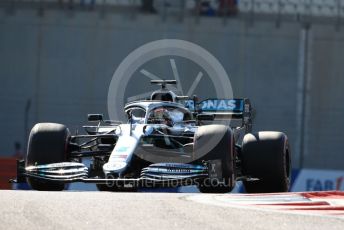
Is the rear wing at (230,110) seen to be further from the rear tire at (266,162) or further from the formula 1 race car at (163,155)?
the rear tire at (266,162)

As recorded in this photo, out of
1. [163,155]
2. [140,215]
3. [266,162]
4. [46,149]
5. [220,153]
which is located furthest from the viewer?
[46,149]

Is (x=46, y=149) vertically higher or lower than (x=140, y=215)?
higher

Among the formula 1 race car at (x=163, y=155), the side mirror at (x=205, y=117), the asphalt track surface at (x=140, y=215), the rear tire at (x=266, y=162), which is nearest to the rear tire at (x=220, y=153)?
the formula 1 race car at (x=163, y=155)

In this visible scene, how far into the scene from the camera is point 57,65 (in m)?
26.1

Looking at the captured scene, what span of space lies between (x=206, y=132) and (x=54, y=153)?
7.17 feet

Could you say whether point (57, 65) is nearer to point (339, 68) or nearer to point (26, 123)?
point (26, 123)

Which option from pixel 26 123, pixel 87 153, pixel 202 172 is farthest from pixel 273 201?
pixel 26 123

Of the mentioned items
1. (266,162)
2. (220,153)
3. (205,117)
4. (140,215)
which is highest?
(205,117)

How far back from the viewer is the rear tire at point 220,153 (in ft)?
38.2

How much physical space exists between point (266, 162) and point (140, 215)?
18.3 ft

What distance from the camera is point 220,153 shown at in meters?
11.6

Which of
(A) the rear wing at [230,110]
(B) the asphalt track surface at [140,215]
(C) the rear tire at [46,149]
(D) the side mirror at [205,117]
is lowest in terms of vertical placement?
(B) the asphalt track surface at [140,215]

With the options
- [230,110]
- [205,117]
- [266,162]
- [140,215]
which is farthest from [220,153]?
[140,215]

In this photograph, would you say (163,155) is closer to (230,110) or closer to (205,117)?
(205,117)
